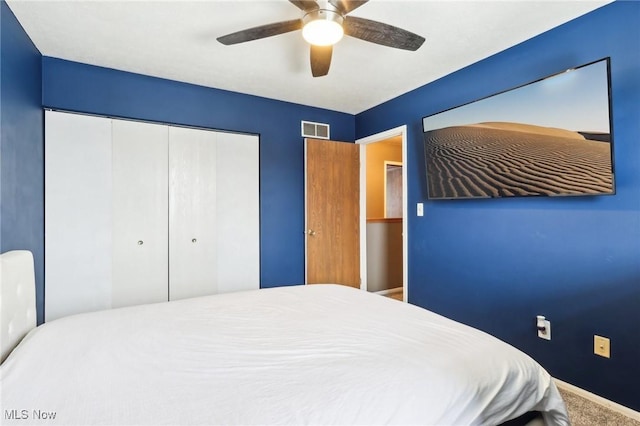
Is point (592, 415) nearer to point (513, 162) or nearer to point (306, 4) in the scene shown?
point (513, 162)

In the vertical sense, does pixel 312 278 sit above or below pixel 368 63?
below

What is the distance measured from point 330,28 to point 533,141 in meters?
1.54

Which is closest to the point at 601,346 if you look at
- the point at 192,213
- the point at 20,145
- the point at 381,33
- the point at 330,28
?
the point at 381,33

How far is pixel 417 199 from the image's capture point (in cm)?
329

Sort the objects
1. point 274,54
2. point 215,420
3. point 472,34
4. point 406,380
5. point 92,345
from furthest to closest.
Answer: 1. point 274,54
2. point 472,34
3. point 92,345
4. point 406,380
5. point 215,420

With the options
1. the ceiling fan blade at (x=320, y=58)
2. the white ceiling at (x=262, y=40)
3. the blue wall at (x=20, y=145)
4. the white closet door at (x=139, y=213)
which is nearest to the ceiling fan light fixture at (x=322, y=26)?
the ceiling fan blade at (x=320, y=58)

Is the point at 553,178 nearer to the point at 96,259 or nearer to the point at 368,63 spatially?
the point at 368,63

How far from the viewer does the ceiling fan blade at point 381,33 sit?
5.77 feet

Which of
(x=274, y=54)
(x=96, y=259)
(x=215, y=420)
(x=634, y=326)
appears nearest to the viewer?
(x=215, y=420)

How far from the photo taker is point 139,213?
9.56 feet

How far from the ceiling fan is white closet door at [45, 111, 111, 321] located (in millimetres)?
1697

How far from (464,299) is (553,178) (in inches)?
48.8

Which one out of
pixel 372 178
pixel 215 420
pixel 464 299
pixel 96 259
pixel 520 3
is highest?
pixel 520 3

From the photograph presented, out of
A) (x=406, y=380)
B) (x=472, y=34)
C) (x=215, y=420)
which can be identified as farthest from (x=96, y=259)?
(x=472, y=34)
